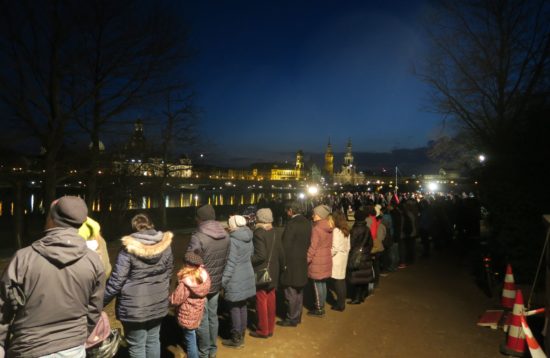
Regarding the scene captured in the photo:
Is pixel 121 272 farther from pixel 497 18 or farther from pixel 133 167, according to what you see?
pixel 133 167

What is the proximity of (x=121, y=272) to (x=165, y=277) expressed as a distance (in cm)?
48

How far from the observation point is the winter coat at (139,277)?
355 centimetres

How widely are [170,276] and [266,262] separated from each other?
1726 millimetres

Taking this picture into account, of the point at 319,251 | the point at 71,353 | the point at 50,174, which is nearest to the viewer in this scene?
the point at 71,353

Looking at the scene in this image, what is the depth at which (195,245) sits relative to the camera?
4457mm

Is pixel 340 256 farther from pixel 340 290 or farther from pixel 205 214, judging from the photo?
pixel 205 214

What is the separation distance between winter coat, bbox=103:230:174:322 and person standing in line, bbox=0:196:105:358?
0.92 metres

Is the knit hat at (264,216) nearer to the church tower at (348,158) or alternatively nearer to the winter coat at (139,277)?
the winter coat at (139,277)

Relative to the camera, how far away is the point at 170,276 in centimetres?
403

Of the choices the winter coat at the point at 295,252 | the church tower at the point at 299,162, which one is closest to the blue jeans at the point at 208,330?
the winter coat at the point at 295,252

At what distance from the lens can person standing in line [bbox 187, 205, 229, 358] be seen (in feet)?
14.8

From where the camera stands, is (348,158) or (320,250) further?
(348,158)

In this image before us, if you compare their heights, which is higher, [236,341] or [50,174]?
[50,174]

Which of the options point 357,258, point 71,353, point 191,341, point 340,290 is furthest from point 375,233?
point 71,353
